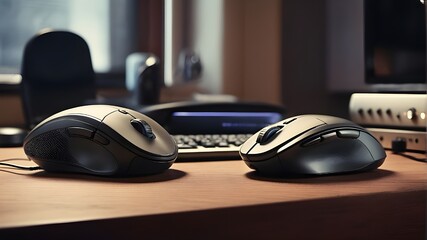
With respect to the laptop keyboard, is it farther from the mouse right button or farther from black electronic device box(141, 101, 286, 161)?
the mouse right button

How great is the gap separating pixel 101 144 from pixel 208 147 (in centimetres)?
21

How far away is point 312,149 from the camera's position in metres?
0.49

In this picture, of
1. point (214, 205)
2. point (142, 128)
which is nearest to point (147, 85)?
point (142, 128)

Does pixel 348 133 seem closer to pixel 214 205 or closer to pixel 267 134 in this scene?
pixel 267 134

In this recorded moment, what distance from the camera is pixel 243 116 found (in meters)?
0.93

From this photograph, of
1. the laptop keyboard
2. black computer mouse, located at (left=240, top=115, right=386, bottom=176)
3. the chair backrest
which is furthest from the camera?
the chair backrest

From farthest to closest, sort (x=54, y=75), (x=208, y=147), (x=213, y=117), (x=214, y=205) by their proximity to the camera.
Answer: (x=54, y=75), (x=213, y=117), (x=208, y=147), (x=214, y=205)

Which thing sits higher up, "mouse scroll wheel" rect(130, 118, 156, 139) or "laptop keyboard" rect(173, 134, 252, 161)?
"mouse scroll wheel" rect(130, 118, 156, 139)

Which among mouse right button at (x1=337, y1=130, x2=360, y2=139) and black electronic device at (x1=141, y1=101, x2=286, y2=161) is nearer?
mouse right button at (x1=337, y1=130, x2=360, y2=139)

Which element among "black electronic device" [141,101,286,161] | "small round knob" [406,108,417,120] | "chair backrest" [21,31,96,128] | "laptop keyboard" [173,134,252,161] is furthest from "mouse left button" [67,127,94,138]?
"chair backrest" [21,31,96,128]

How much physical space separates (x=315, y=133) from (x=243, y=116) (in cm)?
44

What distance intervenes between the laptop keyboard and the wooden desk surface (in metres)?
0.11

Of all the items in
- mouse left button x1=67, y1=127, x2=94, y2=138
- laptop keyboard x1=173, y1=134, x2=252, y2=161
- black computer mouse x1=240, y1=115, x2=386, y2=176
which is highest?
mouse left button x1=67, y1=127, x2=94, y2=138

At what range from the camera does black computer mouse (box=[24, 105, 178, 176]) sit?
1.63 ft
